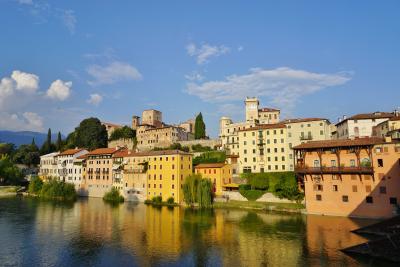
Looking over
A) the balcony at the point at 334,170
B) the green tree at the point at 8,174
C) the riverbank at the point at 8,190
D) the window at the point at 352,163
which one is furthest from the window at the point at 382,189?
the green tree at the point at 8,174

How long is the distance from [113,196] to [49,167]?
3629cm

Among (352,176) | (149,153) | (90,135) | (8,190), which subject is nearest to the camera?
(352,176)

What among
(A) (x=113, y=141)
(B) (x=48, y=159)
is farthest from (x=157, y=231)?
(A) (x=113, y=141)

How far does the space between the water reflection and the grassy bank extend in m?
3.18

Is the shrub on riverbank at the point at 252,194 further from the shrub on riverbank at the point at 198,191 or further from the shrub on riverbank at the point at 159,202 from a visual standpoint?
the shrub on riverbank at the point at 159,202

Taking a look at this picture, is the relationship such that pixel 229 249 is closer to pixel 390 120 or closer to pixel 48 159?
pixel 390 120

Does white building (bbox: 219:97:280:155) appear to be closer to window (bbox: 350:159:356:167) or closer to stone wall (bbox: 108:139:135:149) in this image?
stone wall (bbox: 108:139:135:149)

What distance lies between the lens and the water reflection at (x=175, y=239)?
2703 cm

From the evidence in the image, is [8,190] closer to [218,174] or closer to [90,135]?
[90,135]

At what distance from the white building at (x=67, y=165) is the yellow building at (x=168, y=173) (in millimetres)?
31062

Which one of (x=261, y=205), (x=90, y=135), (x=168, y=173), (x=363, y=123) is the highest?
(x=90, y=135)

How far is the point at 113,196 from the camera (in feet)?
227

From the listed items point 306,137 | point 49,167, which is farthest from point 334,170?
point 49,167

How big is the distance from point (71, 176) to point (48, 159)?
15380mm
